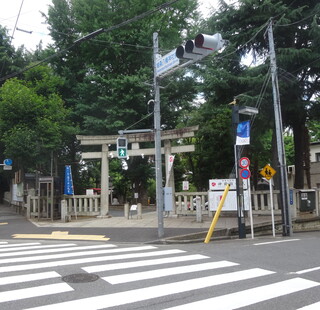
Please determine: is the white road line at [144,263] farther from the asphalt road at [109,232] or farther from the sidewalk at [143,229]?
the asphalt road at [109,232]

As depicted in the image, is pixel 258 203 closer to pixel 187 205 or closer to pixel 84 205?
Answer: pixel 187 205

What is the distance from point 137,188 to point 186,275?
79.9ft

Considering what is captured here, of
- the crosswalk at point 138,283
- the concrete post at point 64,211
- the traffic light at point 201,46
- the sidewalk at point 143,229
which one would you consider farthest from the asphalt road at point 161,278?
the concrete post at point 64,211

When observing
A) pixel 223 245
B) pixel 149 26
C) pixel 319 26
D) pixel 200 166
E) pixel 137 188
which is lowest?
pixel 223 245

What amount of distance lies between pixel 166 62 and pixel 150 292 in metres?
8.03

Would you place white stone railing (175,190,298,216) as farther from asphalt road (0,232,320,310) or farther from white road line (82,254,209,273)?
white road line (82,254,209,273)

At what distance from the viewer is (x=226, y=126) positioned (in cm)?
2766

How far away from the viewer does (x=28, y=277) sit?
646 centimetres

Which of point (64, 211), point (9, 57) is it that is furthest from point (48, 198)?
point (9, 57)

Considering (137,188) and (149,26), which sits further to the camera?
(137,188)

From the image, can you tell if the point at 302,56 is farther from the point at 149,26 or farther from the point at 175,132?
the point at 149,26

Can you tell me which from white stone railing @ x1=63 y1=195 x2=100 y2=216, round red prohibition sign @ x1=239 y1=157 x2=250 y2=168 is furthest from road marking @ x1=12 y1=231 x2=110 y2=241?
round red prohibition sign @ x1=239 y1=157 x2=250 y2=168

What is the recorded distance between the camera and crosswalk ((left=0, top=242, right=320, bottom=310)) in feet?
16.4

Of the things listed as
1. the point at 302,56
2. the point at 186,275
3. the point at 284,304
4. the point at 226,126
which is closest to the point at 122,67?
the point at 226,126
